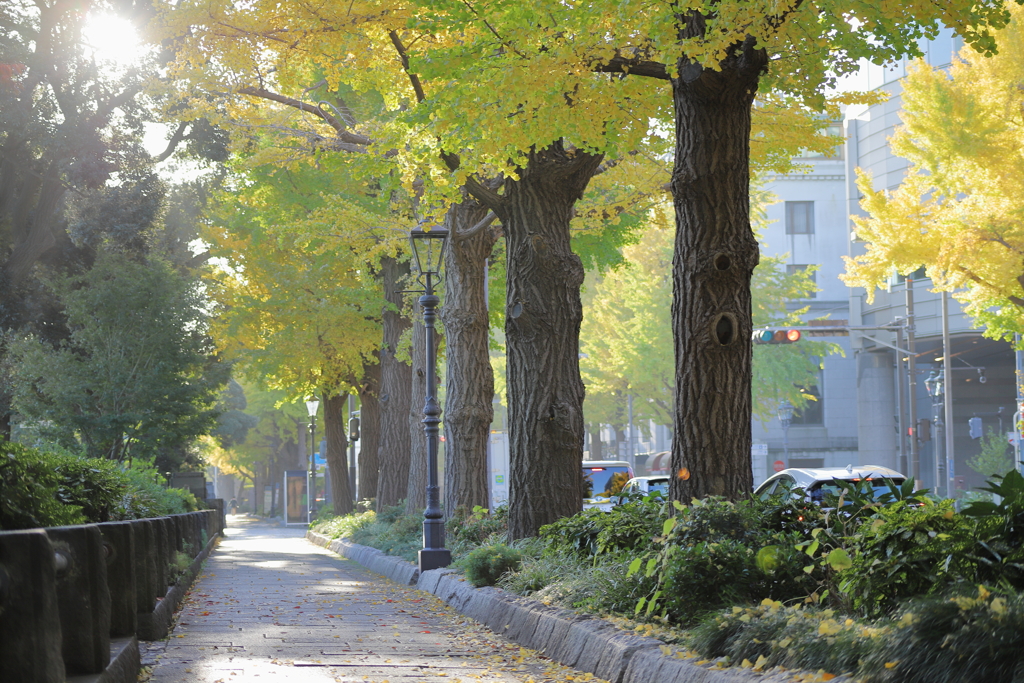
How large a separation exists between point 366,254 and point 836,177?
140ft

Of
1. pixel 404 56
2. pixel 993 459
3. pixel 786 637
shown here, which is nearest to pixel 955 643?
pixel 786 637

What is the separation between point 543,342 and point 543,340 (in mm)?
24

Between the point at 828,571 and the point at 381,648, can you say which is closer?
the point at 828,571

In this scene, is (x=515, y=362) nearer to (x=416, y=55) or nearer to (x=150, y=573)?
(x=416, y=55)

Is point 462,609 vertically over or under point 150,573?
under

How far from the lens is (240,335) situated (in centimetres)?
3216

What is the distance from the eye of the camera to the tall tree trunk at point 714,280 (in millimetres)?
9664

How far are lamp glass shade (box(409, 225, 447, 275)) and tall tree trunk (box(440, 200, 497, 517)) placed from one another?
1506 millimetres

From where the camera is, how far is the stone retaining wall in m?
4.18

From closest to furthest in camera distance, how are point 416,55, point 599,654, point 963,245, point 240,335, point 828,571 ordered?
1. point 828,571
2. point 599,654
3. point 416,55
4. point 963,245
5. point 240,335

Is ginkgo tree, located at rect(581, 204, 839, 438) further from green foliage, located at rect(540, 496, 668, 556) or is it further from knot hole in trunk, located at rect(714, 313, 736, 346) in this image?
knot hole in trunk, located at rect(714, 313, 736, 346)

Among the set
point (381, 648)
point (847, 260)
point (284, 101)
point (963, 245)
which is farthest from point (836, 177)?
point (381, 648)

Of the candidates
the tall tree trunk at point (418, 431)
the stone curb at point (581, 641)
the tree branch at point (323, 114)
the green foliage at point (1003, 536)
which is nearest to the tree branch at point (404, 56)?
the tree branch at point (323, 114)

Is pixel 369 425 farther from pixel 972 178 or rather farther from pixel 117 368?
pixel 972 178
